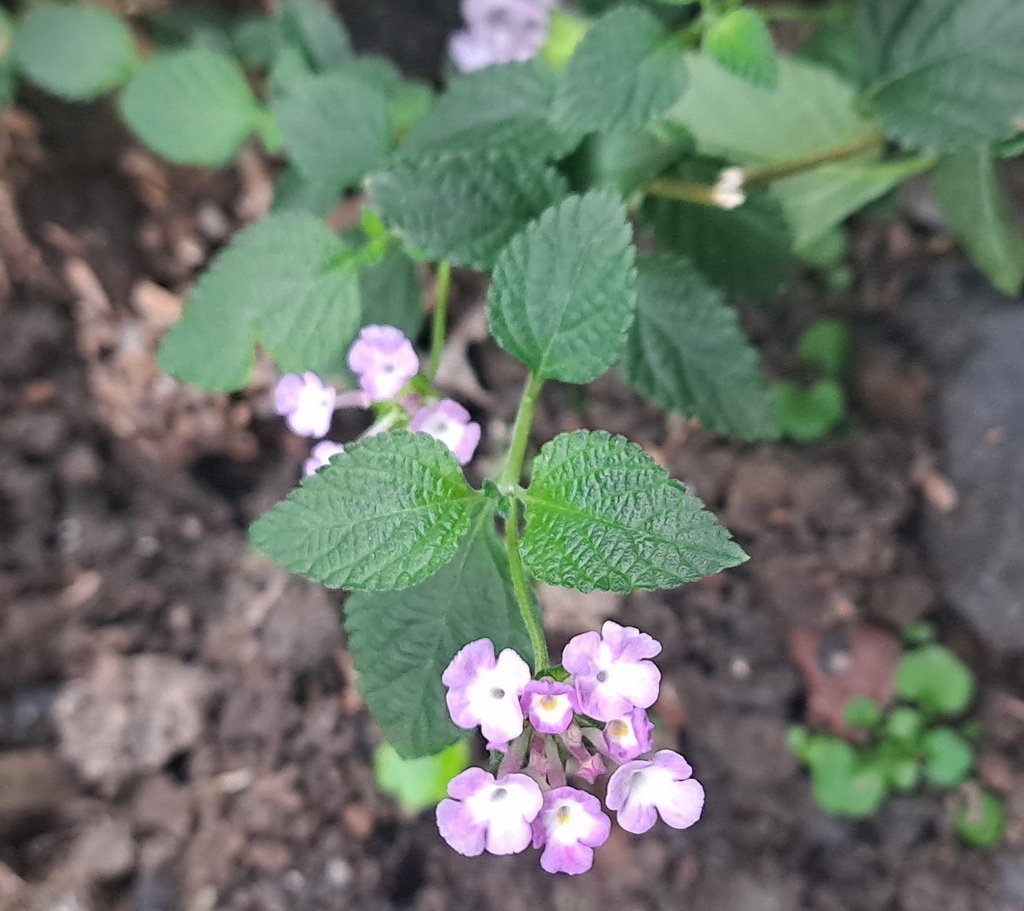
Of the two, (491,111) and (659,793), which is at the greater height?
(491,111)

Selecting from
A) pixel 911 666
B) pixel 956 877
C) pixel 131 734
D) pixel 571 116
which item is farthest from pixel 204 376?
pixel 956 877

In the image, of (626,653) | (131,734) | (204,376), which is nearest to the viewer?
(626,653)

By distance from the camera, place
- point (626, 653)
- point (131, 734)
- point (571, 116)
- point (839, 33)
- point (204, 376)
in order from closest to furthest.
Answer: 1. point (626, 653)
2. point (571, 116)
3. point (204, 376)
4. point (839, 33)
5. point (131, 734)

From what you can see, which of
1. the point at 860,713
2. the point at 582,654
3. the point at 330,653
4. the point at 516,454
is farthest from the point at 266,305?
the point at 860,713

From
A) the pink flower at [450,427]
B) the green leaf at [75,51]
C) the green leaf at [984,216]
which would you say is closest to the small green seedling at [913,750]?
the green leaf at [984,216]

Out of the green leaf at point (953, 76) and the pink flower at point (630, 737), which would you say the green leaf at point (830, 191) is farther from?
the pink flower at point (630, 737)

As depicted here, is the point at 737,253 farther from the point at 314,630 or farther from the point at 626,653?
the point at 314,630

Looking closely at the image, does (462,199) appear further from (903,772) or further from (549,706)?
(903,772)
